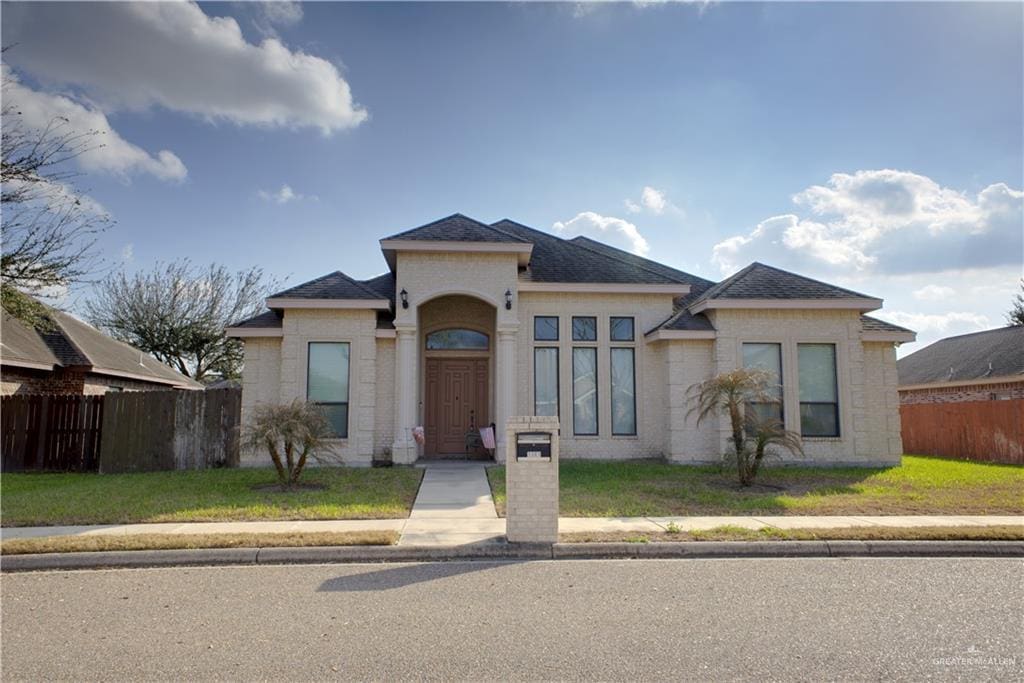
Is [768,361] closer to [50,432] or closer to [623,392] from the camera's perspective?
[623,392]

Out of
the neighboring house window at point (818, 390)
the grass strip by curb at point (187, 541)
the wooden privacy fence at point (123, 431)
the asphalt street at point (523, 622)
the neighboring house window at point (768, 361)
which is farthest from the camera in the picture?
the neighboring house window at point (818, 390)

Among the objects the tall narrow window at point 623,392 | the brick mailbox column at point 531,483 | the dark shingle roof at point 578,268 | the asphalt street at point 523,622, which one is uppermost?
the dark shingle roof at point 578,268

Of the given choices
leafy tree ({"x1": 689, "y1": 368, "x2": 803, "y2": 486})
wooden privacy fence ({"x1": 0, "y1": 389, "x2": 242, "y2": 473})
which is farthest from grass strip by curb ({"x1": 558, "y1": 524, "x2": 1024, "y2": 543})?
wooden privacy fence ({"x1": 0, "y1": 389, "x2": 242, "y2": 473})

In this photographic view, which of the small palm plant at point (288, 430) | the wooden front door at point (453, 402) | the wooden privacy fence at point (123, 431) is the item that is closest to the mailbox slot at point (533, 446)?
the small palm plant at point (288, 430)

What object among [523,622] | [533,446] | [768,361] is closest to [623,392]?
[768,361]

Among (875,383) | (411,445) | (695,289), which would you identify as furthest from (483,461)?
(875,383)

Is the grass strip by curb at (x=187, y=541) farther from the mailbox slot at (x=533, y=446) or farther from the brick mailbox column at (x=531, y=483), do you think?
the mailbox slot at (x=533, y=446)

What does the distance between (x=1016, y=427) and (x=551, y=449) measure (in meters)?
15.8

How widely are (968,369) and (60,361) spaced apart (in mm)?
28947

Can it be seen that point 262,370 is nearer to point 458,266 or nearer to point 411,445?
point 411,445

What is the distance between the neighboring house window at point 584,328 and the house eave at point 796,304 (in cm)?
261

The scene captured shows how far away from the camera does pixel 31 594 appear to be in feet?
18.8

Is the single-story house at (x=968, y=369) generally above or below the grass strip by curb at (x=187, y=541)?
above

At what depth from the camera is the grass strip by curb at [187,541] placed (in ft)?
22.7
